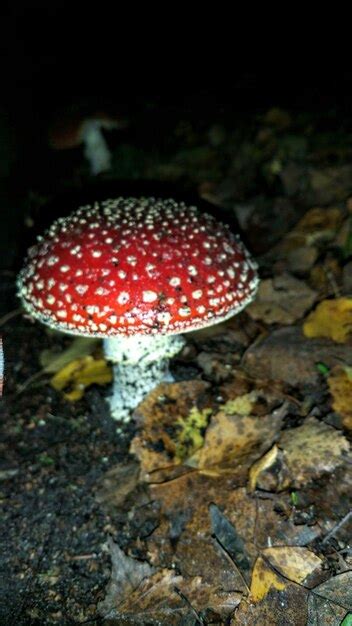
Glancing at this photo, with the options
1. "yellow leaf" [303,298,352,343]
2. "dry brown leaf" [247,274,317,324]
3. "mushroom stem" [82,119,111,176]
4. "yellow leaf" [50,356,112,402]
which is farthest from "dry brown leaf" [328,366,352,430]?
"mushroom stem" [82,119,111,176]

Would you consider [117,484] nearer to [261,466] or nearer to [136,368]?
[136,368]

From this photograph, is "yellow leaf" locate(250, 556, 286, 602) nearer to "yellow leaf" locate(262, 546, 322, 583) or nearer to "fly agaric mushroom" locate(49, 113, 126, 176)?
"yellow leaf" locate(262, 546, 322, 583)

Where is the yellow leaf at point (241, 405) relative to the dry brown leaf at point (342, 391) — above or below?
below

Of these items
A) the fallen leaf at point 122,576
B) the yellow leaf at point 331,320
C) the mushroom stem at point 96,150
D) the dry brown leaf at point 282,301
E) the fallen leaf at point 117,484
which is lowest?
the fallen leaf at point 117,484

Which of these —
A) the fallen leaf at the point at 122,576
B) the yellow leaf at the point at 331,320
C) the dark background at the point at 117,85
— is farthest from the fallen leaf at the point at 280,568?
the dark background at the point at 117,85

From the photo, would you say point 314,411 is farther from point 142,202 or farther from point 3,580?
point 3,580

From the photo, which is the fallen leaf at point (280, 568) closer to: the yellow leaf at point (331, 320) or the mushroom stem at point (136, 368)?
the mushroom stem at point (136, 368)

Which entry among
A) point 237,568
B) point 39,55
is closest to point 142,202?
point 237,568
